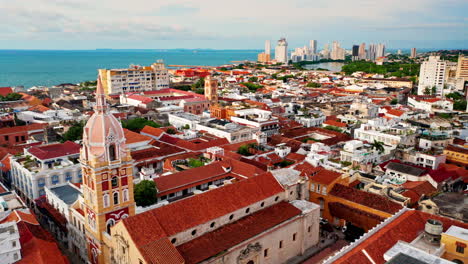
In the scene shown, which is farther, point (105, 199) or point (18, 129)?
point (18, 129)

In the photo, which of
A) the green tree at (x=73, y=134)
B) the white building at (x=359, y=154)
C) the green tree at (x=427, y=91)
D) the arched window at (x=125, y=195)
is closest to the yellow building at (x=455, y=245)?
the arched window at (x=125, y=195)

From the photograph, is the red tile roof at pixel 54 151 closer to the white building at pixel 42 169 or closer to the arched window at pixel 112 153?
the white building at pixel 42 169

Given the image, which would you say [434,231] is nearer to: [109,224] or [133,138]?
[109,224]

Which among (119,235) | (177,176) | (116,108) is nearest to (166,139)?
(177,176)

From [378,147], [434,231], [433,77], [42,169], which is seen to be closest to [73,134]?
[42,169]

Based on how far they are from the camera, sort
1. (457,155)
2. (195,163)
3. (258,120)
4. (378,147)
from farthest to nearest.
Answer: (258,120), (457,155), (378,147), (195,163)

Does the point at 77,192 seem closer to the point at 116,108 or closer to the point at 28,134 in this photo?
the point at 28,134
